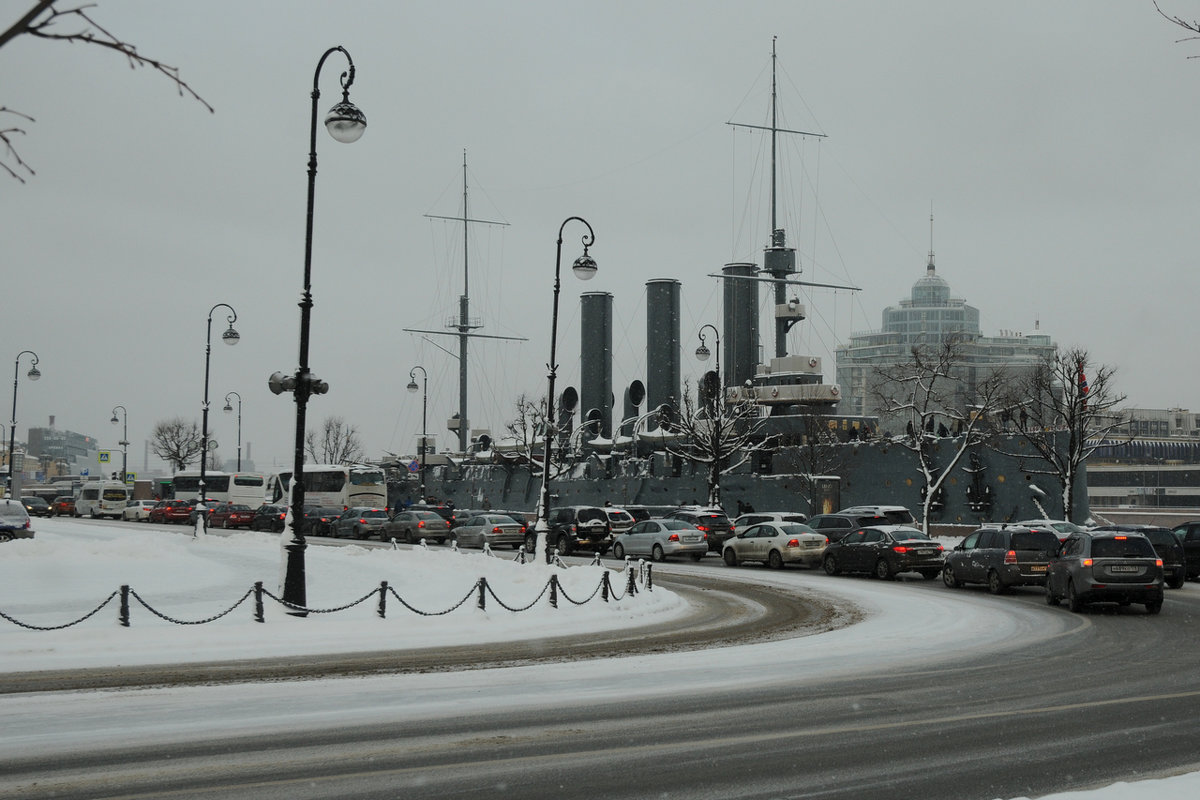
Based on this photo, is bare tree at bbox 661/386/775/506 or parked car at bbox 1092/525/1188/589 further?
bare tree at bbox 661/386/775/506

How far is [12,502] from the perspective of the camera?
41.2 m

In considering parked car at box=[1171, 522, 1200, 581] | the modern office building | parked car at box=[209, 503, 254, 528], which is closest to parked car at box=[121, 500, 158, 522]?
parked car at box=[209, 503, 254, 528]

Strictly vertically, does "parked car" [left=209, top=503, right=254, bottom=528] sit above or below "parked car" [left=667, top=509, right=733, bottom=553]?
below

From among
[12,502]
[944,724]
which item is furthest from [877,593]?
[12,502]

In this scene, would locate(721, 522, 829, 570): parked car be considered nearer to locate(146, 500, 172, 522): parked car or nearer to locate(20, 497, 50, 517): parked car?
locate(146, 500, 172, 522): parked car

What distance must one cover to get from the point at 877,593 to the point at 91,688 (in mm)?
17278

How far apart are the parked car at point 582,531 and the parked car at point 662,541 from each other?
1113mm

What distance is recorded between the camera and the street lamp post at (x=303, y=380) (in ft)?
53.7

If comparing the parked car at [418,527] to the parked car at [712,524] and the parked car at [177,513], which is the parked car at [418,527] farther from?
the parked car at [177,513]

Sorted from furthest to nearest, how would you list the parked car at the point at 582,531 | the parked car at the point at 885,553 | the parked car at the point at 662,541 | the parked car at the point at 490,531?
1. the parked car at the point at 490,531
2. the parked car at the point at 582,531
3. the parked car at the point at 662,541
4. the parked car at the point at 885,553

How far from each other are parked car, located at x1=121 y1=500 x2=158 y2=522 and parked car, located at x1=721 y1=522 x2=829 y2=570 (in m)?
50.4

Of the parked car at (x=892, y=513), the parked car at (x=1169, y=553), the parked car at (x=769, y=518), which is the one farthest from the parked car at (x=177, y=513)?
the parked car at (x=1169, y=553)

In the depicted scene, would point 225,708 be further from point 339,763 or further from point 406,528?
point 406,528

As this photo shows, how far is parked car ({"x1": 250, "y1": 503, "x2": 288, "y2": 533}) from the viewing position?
5819 centimetres
